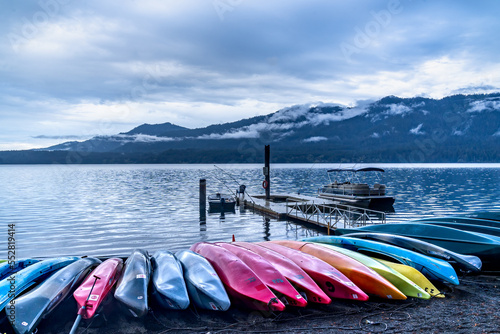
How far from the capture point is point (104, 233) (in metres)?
24.6

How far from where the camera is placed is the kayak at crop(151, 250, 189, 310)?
7.53 meters

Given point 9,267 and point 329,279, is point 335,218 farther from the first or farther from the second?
point 9,267

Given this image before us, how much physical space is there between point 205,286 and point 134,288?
4.54 ft

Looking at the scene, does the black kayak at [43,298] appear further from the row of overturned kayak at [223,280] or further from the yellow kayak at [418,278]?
the yellow kayak at [418,278]

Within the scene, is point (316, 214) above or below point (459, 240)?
below

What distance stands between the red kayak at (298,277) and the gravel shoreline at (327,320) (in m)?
0.26

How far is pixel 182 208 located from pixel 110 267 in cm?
2805

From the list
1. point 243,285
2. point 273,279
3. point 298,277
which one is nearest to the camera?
point 243,285

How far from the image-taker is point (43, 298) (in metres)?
7.32

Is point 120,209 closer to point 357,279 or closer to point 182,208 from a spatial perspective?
point 182,208

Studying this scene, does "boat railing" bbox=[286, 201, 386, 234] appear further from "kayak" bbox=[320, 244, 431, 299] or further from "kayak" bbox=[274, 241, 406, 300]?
"kayak" bbox=[320, 244, 431, 299]

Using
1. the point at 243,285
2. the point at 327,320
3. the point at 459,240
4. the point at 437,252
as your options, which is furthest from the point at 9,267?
the point at 459,240

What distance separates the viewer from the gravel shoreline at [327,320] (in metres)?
6.82

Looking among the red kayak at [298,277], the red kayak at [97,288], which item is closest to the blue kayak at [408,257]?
the red kayak at [298,277]
